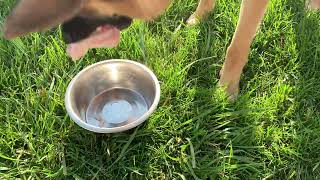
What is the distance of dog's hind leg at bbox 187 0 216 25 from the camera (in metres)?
2.53

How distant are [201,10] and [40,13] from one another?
1400mm

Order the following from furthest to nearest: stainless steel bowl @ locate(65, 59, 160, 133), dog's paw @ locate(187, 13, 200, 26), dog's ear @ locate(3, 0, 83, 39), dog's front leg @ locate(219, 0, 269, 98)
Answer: dog's paw @ locate(187, 13, 200, 26) → stainless steel bowl @ locate(65, 59, 160, 133) → dog's front leg @ locate(219, 0, 269, 98) → dog's ear @ locate(3, 0, 83, 39)

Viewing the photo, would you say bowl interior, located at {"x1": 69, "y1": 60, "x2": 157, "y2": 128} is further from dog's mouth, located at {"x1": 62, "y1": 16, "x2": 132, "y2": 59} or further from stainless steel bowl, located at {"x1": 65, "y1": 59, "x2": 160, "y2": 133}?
dog's mouth, located at {"x1": 62, "y1": 16, "x2": 132, "y2": 59}

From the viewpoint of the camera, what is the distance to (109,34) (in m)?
1.50

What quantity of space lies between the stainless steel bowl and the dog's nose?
0.69 m

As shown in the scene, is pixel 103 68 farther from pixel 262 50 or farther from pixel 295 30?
pixel 295 30

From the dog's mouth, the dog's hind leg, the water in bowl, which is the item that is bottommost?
the water in bowl

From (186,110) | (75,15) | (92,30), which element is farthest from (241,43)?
(75,15)

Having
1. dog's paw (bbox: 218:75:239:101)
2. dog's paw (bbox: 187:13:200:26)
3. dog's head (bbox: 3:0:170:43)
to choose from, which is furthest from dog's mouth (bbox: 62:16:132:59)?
dog's paw (bbox: 187:13:200:26)

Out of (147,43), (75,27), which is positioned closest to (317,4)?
(75,27)

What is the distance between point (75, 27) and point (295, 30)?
1.39 meters

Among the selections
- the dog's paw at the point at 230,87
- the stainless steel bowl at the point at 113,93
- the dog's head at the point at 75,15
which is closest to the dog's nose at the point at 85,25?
the dog's head at the point at 75,15

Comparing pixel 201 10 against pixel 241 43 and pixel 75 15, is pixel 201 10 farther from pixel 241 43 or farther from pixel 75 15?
pixel 75 15

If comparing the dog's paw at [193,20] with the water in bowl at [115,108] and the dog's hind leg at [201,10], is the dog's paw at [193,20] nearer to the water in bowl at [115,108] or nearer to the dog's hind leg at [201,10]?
the dog's hind leg at [201,10]
